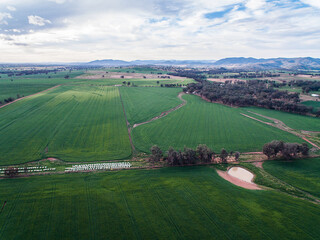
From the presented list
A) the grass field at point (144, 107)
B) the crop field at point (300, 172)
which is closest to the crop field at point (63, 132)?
the grass field at point (144, 107)

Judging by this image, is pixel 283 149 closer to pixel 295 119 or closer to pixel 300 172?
pixel 300 172

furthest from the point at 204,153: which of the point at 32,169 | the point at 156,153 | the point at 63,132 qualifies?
the point at 63,132

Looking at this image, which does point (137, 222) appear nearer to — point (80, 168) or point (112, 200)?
point (112, 200)

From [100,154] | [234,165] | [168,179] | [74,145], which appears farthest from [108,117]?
[234,165]

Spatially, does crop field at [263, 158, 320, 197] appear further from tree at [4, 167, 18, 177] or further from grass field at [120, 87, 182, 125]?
tree at [4, 167, 18, 177]

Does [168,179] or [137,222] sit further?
[168,179]
